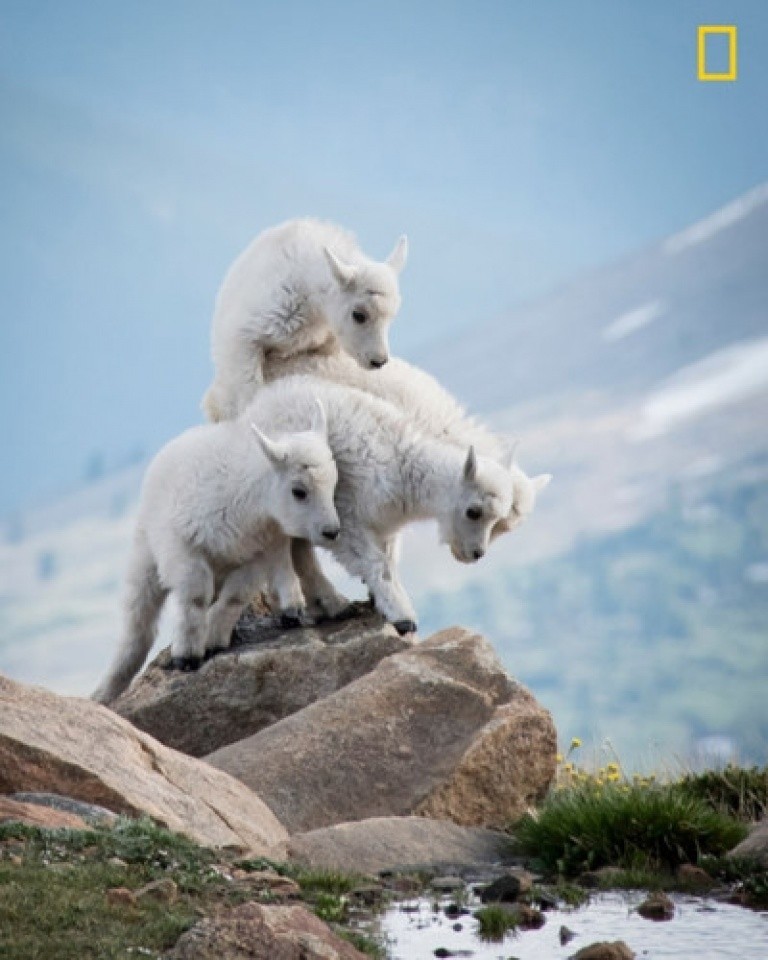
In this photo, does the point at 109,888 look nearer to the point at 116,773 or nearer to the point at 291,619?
the point at 116,773

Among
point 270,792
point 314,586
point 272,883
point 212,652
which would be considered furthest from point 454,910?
point 314,586

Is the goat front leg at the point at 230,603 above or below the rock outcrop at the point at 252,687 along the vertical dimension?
above

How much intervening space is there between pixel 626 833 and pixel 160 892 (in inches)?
135

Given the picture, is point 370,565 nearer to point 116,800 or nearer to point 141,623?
point 141,623

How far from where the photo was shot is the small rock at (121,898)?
8.10 m

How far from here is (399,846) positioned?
1062 centimetres

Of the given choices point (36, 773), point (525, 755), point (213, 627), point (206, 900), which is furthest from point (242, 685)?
point (206, 900)

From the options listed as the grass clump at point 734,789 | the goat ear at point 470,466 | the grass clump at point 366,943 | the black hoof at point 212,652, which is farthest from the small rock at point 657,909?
the black hoof at point 212,652

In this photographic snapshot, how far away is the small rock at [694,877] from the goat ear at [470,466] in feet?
15.0

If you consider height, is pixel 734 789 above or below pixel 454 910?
above

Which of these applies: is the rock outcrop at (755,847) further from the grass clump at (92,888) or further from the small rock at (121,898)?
the small rock at (121,898)

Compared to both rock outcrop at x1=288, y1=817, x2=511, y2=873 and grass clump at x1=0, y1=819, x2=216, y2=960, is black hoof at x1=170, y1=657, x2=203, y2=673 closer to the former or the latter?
rock outcrop at x1=288, y1=817, x2=511, y2=873

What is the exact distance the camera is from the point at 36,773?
10219 mm

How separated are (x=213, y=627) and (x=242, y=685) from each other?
2.25 feet
